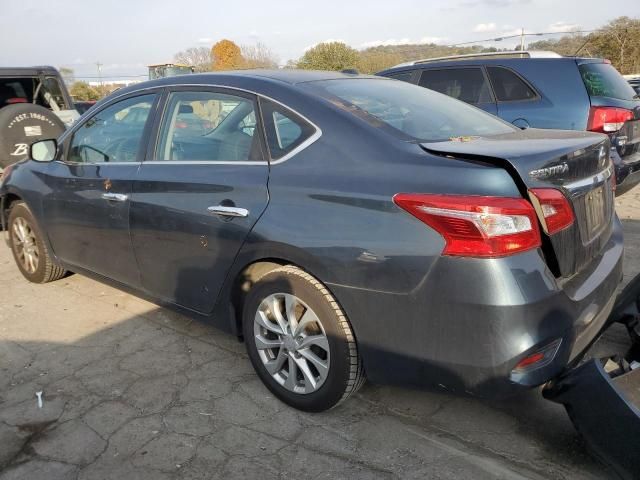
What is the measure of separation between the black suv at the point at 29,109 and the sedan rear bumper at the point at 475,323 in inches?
201

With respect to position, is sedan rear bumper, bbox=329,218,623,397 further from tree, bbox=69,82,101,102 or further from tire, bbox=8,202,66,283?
tree, bbox=69,82,101,102

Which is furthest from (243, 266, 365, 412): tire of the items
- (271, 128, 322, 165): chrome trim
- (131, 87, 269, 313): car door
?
(271, 128, 322, 165): chrome trim

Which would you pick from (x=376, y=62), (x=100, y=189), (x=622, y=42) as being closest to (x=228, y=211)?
(x=100, y=189)

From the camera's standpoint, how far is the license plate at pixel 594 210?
7.61ft

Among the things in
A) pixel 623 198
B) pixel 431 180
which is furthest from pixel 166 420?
pixel 623 198

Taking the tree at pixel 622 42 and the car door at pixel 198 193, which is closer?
the car door at pixel 198 193

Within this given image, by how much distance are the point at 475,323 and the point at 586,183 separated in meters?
0.86

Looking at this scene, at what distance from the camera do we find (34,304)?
163 inches

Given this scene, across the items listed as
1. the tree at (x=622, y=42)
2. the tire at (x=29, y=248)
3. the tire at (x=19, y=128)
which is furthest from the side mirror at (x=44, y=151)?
the tree at (x=622, y=42)

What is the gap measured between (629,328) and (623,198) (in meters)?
5.18

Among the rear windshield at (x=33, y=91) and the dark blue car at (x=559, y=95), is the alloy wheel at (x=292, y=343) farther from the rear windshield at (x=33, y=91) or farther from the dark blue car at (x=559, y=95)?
the rear windshield at (x=33, y=91)

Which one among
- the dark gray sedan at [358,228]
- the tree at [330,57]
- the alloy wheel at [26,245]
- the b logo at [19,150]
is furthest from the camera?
Result: the tree at [330,57]

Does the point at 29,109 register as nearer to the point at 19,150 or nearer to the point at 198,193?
the point at 19,150

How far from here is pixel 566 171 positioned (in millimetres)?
2188
